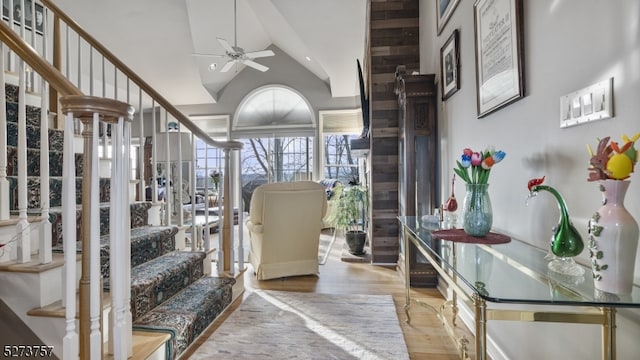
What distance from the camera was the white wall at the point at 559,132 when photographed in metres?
0.89

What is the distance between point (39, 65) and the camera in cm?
128

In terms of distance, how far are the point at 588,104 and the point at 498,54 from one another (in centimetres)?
71

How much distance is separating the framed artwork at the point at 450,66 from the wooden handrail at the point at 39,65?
225cm

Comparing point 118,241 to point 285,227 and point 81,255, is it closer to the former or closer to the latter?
point 81,255

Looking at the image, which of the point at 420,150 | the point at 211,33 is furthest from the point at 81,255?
the point at 211,33

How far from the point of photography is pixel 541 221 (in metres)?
1.31

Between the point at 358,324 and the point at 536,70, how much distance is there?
1.82 metres

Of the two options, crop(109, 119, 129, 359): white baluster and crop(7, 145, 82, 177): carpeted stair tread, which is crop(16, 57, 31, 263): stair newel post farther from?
crop(7, 145, 82, 177): carpeted stair tread

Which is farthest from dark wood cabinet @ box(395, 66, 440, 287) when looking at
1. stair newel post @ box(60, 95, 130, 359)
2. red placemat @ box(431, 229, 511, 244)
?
stair newel post @ box(60, 95, 130, 359)

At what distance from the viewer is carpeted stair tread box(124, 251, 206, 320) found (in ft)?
5.61

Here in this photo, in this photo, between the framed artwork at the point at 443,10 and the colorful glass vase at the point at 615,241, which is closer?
the colorful glass vase at the point at 615,241

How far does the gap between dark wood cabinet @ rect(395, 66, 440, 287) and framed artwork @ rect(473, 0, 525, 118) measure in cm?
91

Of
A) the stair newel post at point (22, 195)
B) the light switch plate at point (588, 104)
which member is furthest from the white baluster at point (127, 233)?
the light switch plate at point (588, 104)

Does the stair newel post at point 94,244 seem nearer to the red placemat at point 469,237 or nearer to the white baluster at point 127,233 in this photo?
the white baluster at point 127,233
